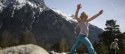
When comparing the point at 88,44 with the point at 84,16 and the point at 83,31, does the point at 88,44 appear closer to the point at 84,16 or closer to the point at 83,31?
A: the point at 83,31

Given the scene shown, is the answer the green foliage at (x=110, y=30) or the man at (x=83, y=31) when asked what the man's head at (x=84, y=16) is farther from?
the green foliage at (x=110, y=30)

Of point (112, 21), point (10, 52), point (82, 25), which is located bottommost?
point (10, 52)

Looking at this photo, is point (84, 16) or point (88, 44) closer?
point (88, 44)

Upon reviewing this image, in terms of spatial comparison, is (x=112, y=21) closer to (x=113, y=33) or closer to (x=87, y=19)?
(x=113, y=33)

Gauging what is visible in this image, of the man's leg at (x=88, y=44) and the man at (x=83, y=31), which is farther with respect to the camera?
the man at (x=83, y=31)

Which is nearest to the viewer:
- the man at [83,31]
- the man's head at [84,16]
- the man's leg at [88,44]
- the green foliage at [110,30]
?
the man's leg at [88,44]

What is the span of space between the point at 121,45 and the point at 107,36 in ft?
24.1

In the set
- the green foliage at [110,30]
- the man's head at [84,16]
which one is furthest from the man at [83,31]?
the green foliage at [110,30]

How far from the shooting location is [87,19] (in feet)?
44.0

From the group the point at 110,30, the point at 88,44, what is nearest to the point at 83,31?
the point at 88,44

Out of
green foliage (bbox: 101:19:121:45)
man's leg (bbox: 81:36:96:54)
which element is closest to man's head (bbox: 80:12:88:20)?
man's leg (bbox: 81:36:96:54)

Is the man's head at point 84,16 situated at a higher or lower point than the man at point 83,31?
higher

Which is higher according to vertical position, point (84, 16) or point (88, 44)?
point (84, 16)

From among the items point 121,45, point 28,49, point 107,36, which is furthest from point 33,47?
point 107,36
